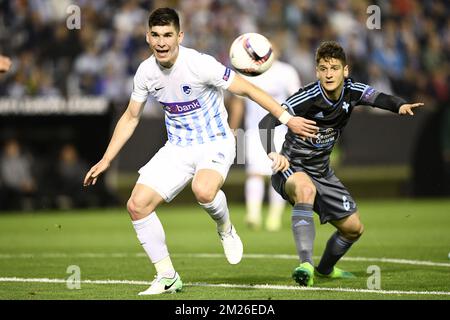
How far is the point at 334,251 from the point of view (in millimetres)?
8852

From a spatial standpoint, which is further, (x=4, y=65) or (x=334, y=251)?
(x=334, y=251)

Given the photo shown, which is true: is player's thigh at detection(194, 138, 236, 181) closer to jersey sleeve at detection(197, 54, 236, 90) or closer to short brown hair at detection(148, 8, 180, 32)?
jersey sleeve at detection(197, 54, 236, 90)

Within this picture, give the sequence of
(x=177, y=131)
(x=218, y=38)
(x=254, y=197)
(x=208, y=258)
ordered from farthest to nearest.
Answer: (x=218, y=38) → (x=254, y=197) → (x=208, y=258) → (x=177, y=131)

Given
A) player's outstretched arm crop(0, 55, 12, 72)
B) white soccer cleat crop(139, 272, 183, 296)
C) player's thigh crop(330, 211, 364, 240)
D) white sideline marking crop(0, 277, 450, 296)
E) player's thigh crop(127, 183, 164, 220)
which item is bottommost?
white sideline marking crop(0, 277, 450, 296)

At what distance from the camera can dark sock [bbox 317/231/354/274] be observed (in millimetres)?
8836

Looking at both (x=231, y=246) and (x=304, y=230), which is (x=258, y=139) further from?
(x=304, y=230)

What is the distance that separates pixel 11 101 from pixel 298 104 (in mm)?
11176

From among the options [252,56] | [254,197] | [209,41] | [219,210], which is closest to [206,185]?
[219,210]

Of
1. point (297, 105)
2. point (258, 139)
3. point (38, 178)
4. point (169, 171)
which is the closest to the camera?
point (169, 171)

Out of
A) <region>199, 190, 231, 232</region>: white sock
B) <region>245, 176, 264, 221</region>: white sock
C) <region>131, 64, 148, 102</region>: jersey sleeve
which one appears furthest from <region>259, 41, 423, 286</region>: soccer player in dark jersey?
<region>245, 176, 264, 221</region>: white sock

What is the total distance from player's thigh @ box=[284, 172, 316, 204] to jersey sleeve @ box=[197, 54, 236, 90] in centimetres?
107

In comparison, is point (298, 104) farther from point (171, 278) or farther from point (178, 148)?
point (171, 278)

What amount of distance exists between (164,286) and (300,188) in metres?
1.50
